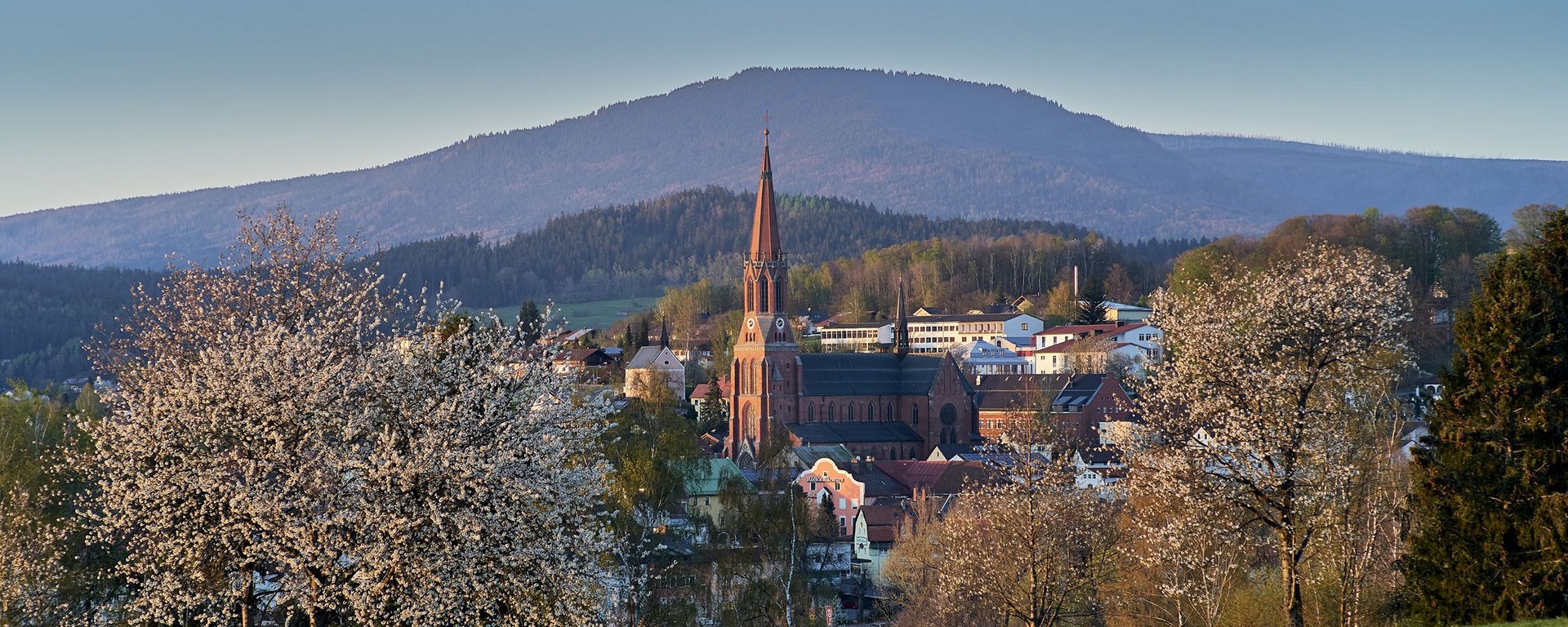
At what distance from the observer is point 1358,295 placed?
29.8m

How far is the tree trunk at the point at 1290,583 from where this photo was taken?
29719mm

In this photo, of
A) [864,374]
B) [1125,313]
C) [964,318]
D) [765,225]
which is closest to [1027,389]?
[864,374]

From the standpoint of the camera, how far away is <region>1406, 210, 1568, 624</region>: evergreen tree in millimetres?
28750

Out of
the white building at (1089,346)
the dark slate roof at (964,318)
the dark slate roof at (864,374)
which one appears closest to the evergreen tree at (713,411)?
the dark slate roof at (864,374)

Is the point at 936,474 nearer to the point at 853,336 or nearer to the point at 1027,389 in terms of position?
the point at 1027,389

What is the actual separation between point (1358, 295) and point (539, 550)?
46.5ft

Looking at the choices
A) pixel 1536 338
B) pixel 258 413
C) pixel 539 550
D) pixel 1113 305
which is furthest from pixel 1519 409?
pixel 1113 305

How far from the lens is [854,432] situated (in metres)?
120

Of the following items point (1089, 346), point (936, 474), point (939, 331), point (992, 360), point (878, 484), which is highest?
point (1089, 346)

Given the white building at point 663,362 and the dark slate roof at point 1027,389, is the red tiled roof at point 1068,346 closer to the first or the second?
the dark slate roof at point 1027,389

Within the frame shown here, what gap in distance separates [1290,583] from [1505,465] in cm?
394

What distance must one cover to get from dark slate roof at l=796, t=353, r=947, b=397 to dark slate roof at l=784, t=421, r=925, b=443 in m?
2.24

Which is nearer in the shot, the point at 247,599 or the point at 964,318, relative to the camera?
the point at 247,599

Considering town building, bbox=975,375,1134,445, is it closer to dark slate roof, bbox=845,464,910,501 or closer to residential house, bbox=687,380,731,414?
dark slate roof, bbox=845,464,910,501
